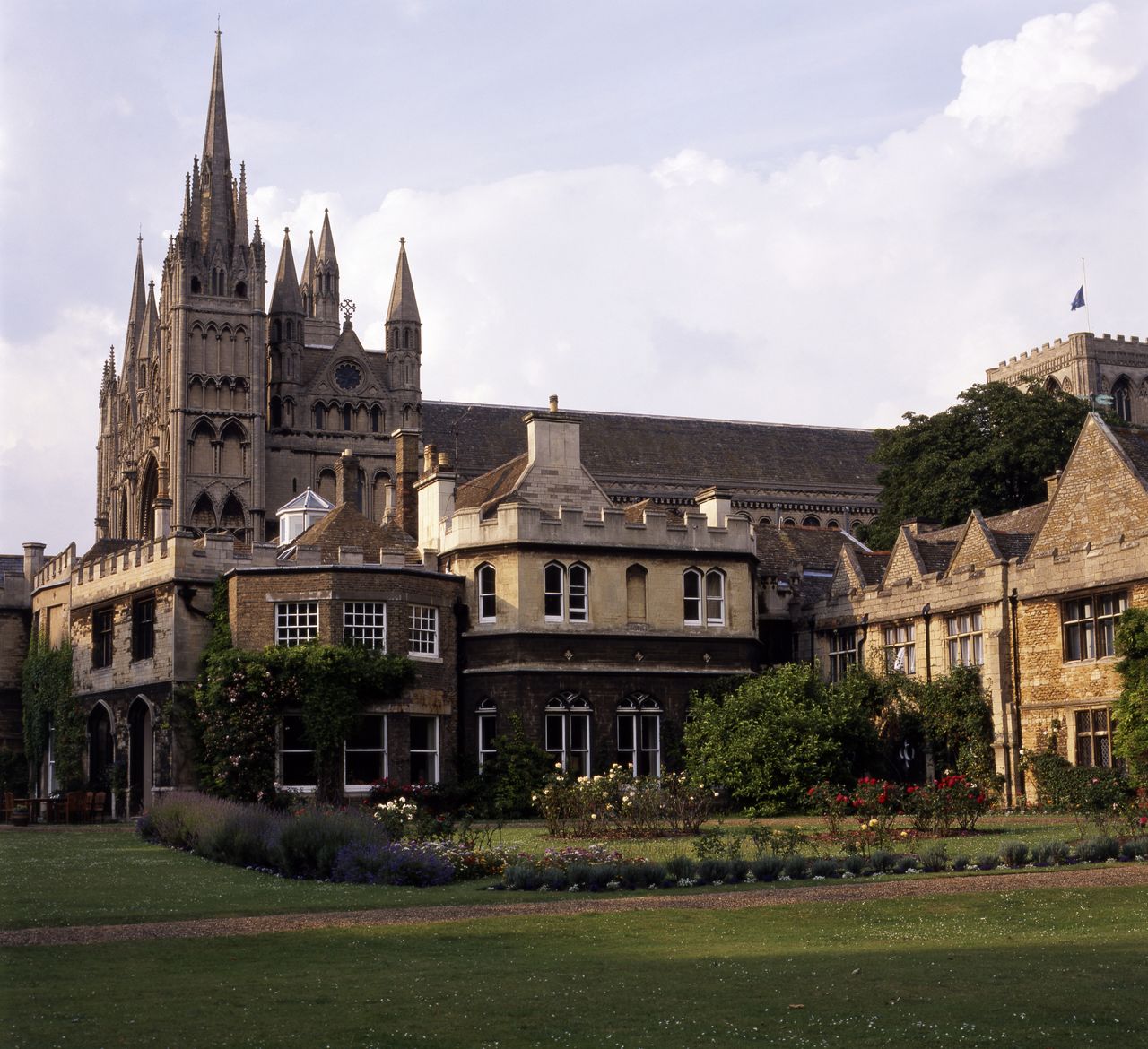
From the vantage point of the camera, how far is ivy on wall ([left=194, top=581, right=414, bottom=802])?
127 ft

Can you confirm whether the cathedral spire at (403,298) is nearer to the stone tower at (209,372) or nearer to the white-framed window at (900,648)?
the stone tower at (209,372)

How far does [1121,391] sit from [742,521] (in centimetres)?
8470

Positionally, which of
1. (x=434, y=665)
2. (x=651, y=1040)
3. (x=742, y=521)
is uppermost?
(x=742, y=521)

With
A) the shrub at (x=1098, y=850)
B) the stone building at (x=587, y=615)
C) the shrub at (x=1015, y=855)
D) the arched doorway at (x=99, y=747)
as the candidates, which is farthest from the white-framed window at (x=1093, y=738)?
the arched doorway at (x=99, y=747)

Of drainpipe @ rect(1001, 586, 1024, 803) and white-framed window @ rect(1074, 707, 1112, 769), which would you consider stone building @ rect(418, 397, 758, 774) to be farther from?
white-framed window @ rect(1074, 707, 1112, 769)

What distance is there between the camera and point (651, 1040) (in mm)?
11812

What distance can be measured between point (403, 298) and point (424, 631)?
252 feet

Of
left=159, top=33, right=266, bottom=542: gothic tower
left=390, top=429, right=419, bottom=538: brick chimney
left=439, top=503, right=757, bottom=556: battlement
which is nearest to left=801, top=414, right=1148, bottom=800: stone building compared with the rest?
left=439, top=503, right=757, bottom=556: battlement

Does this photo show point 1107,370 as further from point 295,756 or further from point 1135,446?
point 295,756

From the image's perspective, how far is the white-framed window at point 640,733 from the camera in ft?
140

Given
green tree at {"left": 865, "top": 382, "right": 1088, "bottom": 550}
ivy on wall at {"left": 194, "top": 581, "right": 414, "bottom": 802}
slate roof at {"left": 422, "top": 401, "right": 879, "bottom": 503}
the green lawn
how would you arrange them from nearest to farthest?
1. the green lawn
2. ivy on wall at {"left": 194, "top": 581, "right": 414, "bottom": 802}
3. green tree at {"left": 865, "top": 382, "right": 1088, "bottom": 550}
4. slate roof at {"left": 422, "top": 401, "right": 879, "bottom": 503}

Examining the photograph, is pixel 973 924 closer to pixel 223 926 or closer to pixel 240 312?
pixel 223 926

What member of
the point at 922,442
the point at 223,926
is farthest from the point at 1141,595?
the point at 922,442

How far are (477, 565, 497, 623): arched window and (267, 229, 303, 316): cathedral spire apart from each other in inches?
2914
